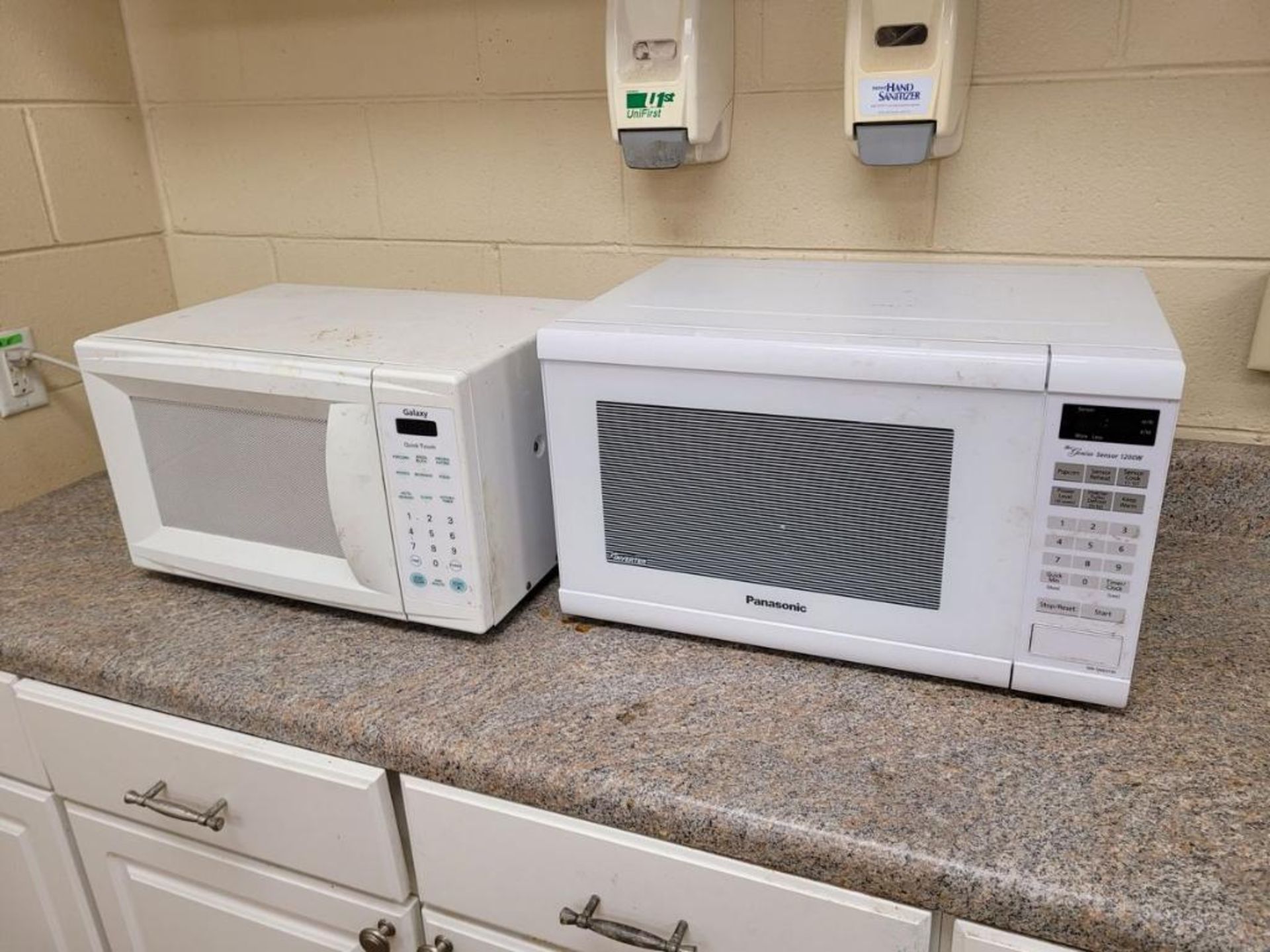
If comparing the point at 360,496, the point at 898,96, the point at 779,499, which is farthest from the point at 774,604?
the point at 898,96

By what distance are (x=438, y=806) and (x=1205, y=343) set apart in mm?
936

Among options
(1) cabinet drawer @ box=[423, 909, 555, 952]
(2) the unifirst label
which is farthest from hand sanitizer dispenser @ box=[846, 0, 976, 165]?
(1) cabinet drawer @ box=[423, 909, 555, 952]

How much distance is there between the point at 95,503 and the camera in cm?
127

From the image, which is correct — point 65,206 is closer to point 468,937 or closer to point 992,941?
point 468,937

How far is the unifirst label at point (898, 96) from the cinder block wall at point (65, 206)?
1.09 m

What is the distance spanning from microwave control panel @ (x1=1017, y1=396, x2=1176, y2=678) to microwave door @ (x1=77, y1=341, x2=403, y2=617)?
0.58 meters

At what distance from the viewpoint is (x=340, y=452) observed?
34.0 inches

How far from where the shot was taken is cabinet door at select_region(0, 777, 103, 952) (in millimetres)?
1016

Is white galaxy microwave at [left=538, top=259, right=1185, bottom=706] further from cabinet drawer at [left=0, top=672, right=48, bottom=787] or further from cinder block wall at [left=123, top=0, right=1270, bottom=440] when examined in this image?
cabinet drawer at [left=0, top=672, right=48, bottom=787]

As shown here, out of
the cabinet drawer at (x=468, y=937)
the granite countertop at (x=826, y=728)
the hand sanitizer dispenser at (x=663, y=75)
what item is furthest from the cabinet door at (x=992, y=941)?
the hand sanitizer dispenser at (x=663, y=75)

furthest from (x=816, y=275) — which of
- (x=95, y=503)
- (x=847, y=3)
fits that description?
(x=95, y=503)

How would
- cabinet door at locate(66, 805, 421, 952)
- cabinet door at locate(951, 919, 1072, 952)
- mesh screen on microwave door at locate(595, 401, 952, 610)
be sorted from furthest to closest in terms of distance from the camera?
cabinet door at locate(66, 805, 421, 952) < mesh screen on microwave door at locate(595, 401, 952, 610) < cabinet door at locate(951, 919, 1072, 952)

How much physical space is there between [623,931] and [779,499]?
0.37 m

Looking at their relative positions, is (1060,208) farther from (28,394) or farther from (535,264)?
(28,394)
